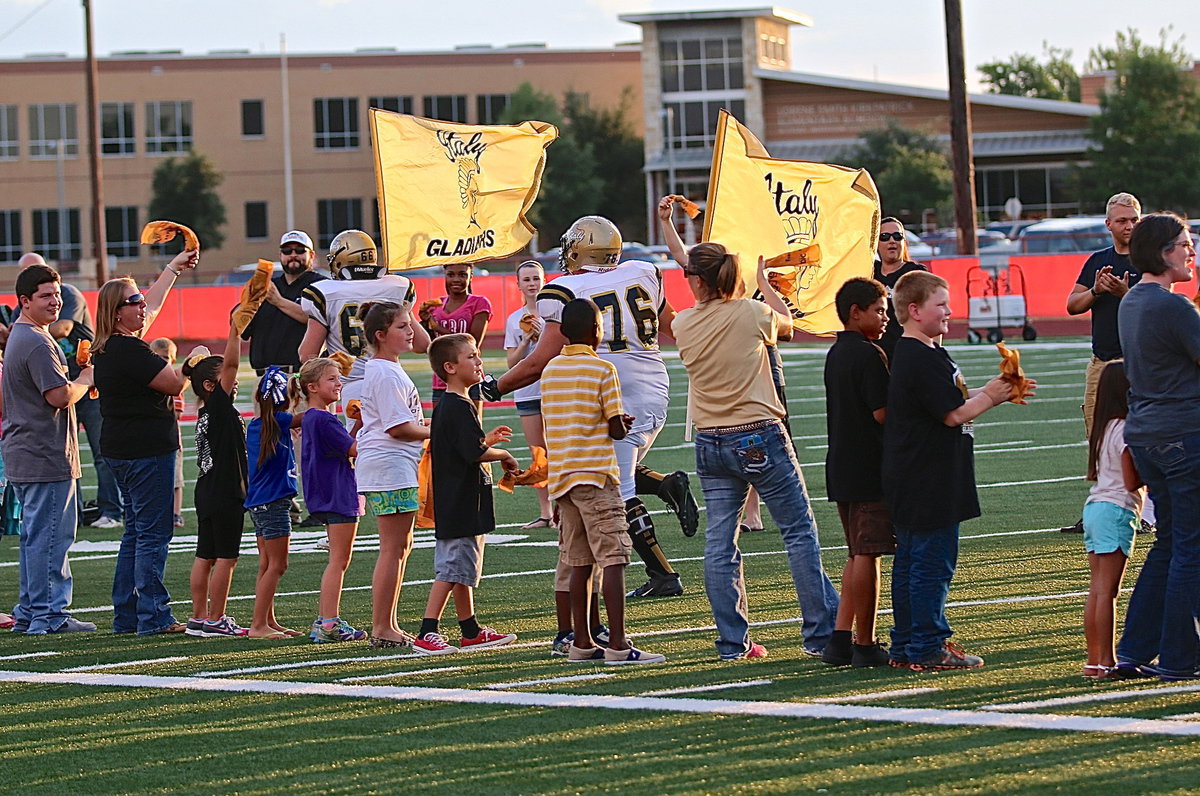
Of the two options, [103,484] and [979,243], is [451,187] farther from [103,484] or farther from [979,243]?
[979,243]

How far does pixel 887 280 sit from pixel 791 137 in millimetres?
70368

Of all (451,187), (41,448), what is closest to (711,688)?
(41,448)

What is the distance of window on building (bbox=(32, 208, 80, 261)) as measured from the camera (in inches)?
3189

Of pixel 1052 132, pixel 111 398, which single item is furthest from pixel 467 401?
pixel 1052 132

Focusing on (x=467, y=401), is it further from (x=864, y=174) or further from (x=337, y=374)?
(x=864, y=174)

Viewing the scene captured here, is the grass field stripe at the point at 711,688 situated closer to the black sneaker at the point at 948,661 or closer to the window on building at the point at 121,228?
the black sneaker at the point at 948,661

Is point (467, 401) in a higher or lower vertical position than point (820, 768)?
higher

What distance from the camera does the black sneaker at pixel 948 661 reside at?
7.52 metres

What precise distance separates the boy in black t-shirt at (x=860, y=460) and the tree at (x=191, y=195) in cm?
7136

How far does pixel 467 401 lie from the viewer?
28.0 ft

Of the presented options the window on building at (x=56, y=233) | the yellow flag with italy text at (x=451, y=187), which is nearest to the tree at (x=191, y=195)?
the window on building at (x=56, y=233)

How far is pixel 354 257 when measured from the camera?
35.7 feet

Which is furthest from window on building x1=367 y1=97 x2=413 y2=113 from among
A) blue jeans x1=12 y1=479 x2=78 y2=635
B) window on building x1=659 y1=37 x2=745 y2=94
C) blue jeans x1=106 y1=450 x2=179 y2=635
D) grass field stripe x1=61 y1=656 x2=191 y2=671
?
grass field stripe x1=61 y1=656 x2=191 y2=671

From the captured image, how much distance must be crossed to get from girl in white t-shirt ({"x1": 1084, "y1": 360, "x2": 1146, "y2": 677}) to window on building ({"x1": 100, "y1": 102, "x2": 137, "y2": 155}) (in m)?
78.2
